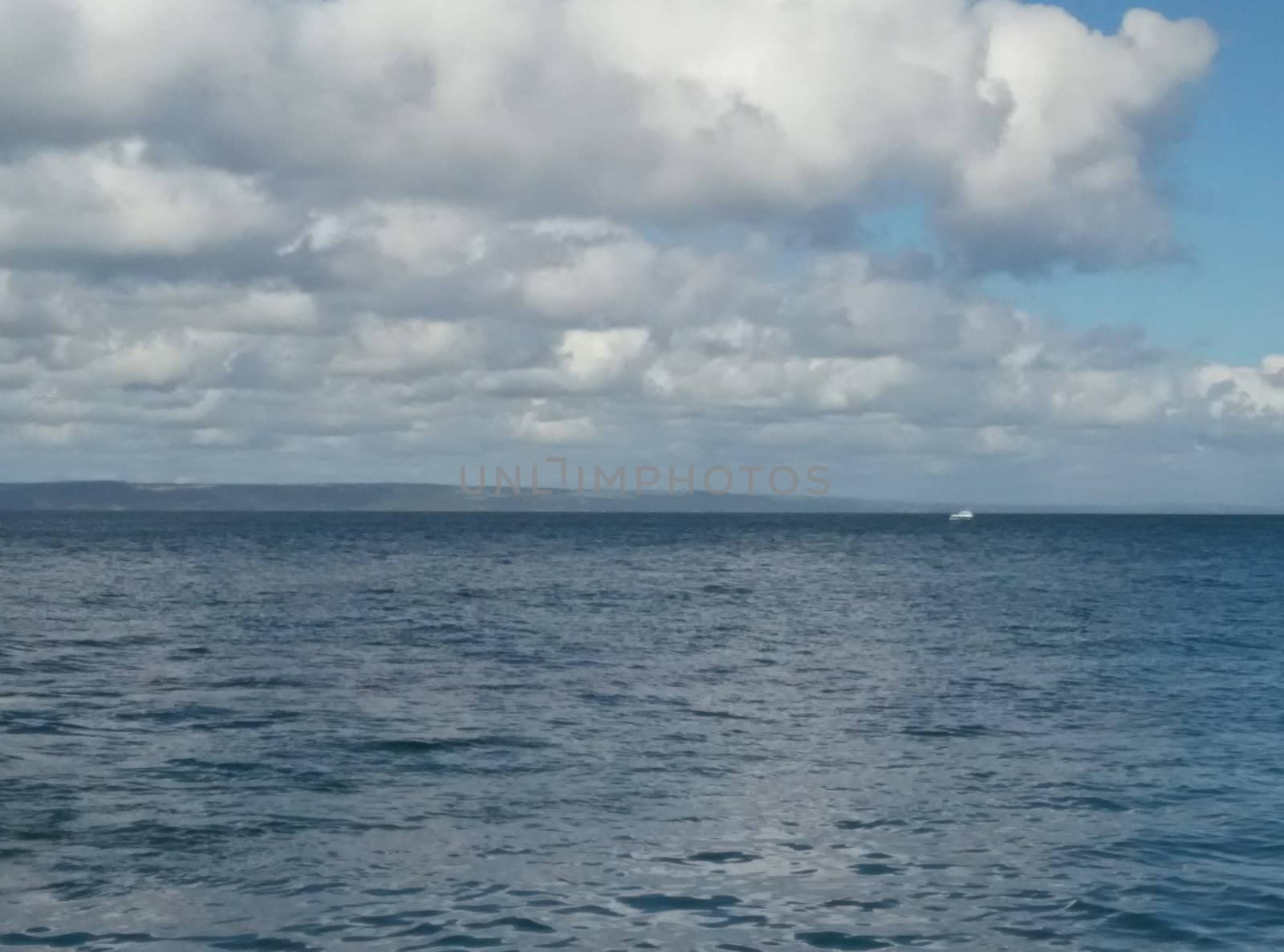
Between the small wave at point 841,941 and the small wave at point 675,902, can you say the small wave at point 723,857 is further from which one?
the small wave at point 841,941

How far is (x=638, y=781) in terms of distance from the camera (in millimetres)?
26547

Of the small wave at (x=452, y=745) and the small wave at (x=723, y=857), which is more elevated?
the small wave at (x=723, y=857)

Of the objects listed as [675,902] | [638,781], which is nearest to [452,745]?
[638,781]

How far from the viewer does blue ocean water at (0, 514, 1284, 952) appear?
59.7 ft

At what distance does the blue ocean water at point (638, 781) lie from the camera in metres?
18.2

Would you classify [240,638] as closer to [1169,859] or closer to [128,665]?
[128,665]

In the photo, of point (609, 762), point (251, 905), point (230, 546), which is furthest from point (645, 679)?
point (230, 546)

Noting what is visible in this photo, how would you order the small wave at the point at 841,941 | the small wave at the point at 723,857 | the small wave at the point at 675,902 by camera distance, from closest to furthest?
the small wave at the point at 841,941, the small wave at the point at 675,902, the small wave at the point at 723,857

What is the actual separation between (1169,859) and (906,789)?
5.81 metres

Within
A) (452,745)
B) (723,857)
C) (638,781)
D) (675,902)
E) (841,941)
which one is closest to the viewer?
(841,941)

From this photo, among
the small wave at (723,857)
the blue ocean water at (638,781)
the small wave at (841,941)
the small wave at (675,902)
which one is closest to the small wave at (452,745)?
the blue ocean water at (638,781)

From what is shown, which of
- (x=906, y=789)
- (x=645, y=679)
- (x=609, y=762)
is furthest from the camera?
(x=645, y=679)

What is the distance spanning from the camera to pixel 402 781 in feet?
86.2

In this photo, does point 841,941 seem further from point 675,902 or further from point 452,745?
point 452,745
